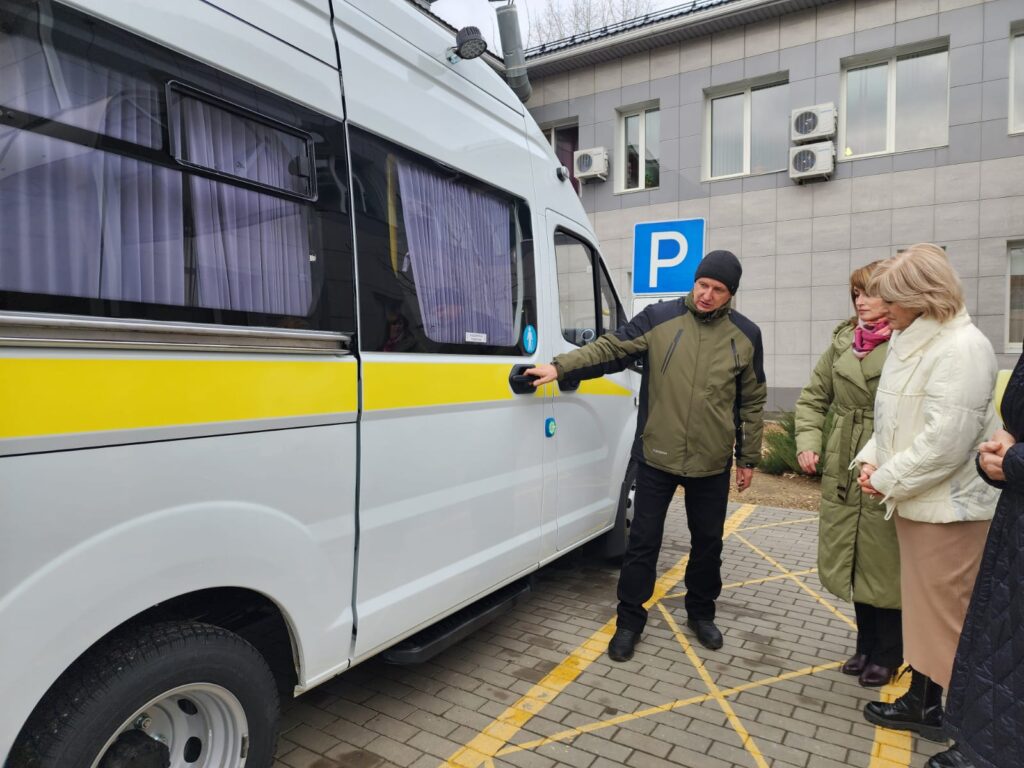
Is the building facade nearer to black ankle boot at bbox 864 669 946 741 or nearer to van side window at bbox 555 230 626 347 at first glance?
A: van side window at bbox 555 230 626 347

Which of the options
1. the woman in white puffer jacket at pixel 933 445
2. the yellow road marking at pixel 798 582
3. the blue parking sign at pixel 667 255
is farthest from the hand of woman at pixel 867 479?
the blue parking sign at pixel 667 255

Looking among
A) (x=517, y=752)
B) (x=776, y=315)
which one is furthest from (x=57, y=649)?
(x=776, y=315)

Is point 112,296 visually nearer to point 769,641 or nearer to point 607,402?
point 607,402

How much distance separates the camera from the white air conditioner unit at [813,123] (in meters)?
11.3

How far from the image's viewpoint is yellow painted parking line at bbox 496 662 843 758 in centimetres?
275

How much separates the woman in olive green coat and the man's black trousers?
0.51 metres

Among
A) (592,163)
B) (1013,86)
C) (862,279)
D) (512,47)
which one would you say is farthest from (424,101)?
(1013,86)

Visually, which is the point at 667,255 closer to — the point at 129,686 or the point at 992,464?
the point at 992,464

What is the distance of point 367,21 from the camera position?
8.14ft

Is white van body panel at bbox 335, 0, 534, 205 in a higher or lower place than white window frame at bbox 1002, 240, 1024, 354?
higher

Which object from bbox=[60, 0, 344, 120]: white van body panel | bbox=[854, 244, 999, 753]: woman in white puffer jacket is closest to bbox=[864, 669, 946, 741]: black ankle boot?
bbox=[854, 244, 999, 753]: woman in white puffer jacket

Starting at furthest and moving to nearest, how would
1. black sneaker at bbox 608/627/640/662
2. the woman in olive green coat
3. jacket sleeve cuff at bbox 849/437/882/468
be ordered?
black sneaker at bbox 608/627/640/662, the woman in olive green coat, jacket sleeve cuff at bbox 849/437/882/468

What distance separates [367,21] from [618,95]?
39.6 feet

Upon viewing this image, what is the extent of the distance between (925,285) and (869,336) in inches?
Result: 24.5
